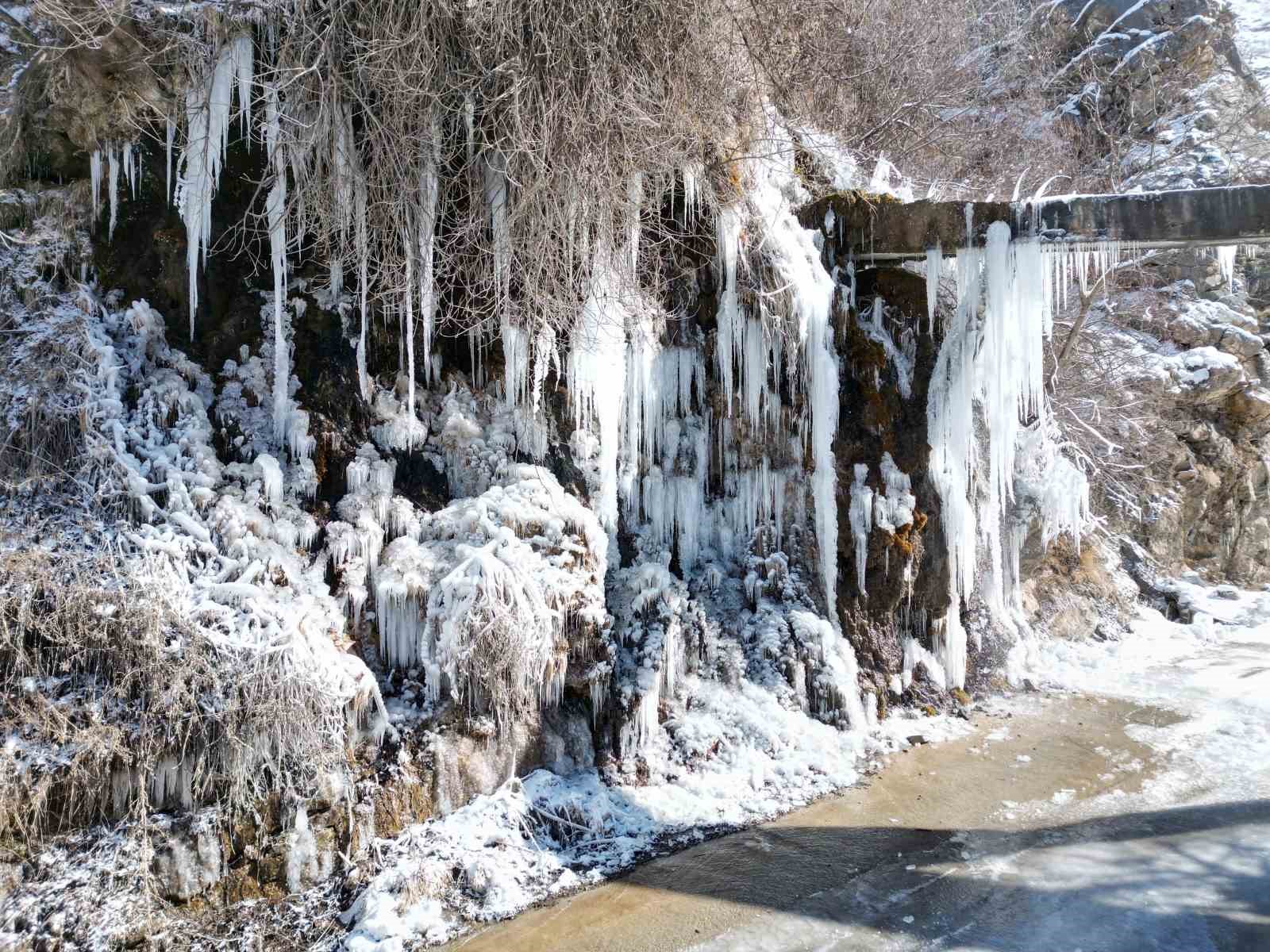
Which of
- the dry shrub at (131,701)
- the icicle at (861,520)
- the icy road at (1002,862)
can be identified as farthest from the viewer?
the icicle at (861,520)

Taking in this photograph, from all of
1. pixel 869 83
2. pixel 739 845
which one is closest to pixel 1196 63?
pixel 869 83

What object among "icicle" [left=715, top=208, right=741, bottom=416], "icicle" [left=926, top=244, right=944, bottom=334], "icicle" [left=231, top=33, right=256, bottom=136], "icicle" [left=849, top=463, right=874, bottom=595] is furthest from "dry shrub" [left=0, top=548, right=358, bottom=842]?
"icicle" [left=926, top=244, right=944, bottom=334]

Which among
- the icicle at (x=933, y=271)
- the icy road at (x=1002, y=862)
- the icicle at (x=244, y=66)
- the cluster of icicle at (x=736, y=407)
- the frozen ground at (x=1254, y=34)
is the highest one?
the frozen ground at (x=1254, y=34)

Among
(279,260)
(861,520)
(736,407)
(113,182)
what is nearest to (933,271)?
(736,407)

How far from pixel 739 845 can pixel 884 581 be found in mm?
3134

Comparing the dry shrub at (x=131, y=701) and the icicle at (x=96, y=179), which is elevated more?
the icicle at (x=96, y=179)

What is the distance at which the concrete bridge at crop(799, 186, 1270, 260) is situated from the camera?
6.21 meters

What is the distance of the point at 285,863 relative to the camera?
169 inches

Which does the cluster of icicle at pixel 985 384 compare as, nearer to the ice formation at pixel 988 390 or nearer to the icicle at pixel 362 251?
Result: the ice formation at pixel 988 390

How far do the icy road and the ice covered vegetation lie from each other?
34cm

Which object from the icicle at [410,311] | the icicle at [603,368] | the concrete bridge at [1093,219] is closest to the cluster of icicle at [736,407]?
the icicle at [603,368]

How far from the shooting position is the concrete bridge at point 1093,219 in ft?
20.4

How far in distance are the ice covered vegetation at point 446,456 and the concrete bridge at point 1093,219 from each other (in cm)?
15

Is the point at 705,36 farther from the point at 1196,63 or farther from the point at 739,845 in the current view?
the point at 1196,63
